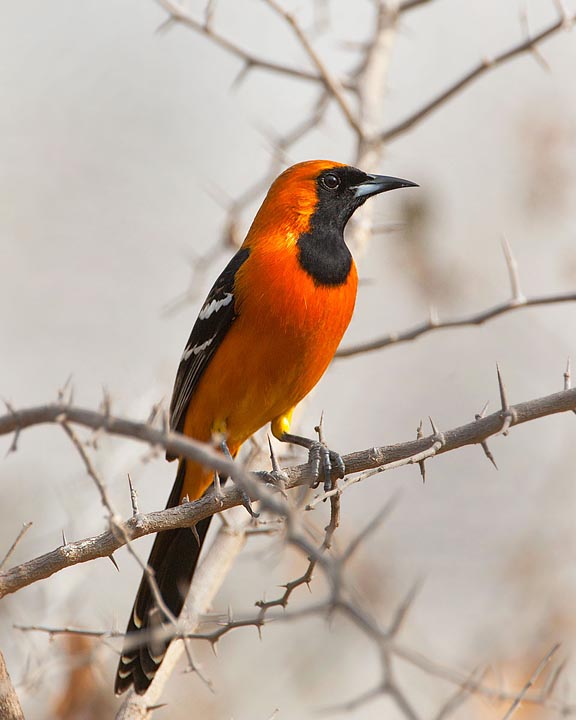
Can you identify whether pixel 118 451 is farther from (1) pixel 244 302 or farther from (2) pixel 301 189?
(2) pixel 301 189

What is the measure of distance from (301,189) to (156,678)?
320 centimetres

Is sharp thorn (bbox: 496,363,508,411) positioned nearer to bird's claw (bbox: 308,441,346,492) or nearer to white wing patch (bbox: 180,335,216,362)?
bird's claw (bbox: 308,441,346,492)

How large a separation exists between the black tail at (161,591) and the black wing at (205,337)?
418 millimetres

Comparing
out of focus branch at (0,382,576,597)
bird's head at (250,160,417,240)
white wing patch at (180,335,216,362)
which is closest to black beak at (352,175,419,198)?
bird's head at (250,160,417,240)

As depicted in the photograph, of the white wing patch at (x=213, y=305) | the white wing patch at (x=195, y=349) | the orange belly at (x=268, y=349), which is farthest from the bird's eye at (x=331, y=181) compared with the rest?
the white wing patch at (x=195, y=349)

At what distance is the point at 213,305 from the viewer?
568 cm

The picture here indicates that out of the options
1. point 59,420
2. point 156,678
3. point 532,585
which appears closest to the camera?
point 59,420

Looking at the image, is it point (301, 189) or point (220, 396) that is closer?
point (220, 396)

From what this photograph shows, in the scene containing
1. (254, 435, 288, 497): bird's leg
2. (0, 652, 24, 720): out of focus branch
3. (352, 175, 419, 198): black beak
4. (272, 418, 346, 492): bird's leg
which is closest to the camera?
(0, 652, 24, 720): out of focus branch

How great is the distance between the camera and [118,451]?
258 inches

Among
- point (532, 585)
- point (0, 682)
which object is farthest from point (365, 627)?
point (532, 585)

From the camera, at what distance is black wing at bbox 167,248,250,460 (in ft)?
18.1

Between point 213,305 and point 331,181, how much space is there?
1.26 meters

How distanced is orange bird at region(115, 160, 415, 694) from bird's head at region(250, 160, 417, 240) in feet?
0.33
